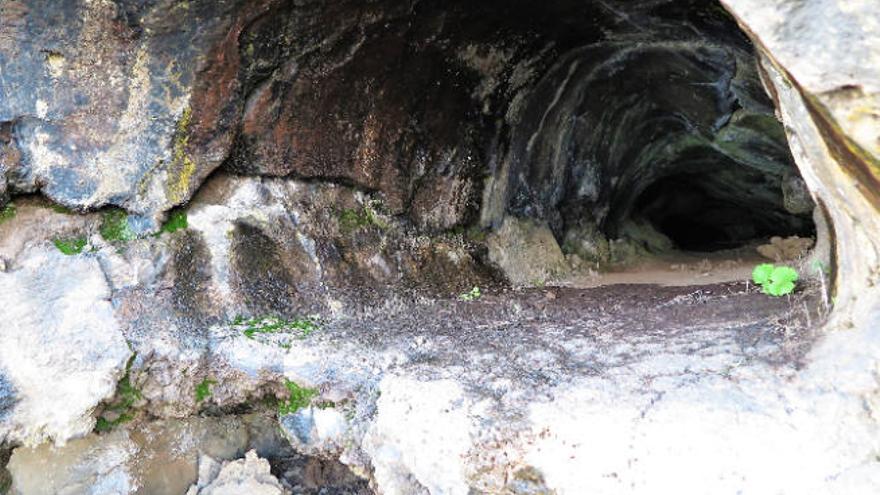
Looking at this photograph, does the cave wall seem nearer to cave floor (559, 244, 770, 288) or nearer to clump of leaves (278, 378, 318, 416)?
cave floor (559, 244, 770, 288)

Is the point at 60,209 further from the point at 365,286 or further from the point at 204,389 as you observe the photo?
the point at 365,286

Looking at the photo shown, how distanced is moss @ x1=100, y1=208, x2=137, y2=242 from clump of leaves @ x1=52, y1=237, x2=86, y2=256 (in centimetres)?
12

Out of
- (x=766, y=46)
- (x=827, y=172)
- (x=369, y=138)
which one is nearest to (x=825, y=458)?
(x=827, y=172)

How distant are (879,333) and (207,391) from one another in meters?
3.05

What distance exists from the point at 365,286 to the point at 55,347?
1925 mm

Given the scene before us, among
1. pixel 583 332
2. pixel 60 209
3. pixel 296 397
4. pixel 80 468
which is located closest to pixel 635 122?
pixel 583 332

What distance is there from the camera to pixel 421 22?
4.75 metres

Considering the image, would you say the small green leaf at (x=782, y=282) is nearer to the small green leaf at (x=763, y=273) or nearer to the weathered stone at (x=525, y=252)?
the small green leaf at (x=763, y=273)

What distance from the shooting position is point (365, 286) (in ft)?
15.5

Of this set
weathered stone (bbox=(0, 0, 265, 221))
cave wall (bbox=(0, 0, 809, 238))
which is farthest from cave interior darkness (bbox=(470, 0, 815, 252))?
weathered stone (bbox=(0, 0, 265, 221))

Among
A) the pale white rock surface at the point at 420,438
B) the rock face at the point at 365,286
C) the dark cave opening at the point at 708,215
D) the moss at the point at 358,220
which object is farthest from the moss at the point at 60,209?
the dark cave opening at the point at 708,215

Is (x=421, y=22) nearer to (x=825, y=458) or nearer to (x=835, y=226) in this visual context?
(x=835, y=226)

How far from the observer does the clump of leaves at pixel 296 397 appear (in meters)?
3.47

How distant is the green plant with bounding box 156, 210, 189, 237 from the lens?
4.06 metres
